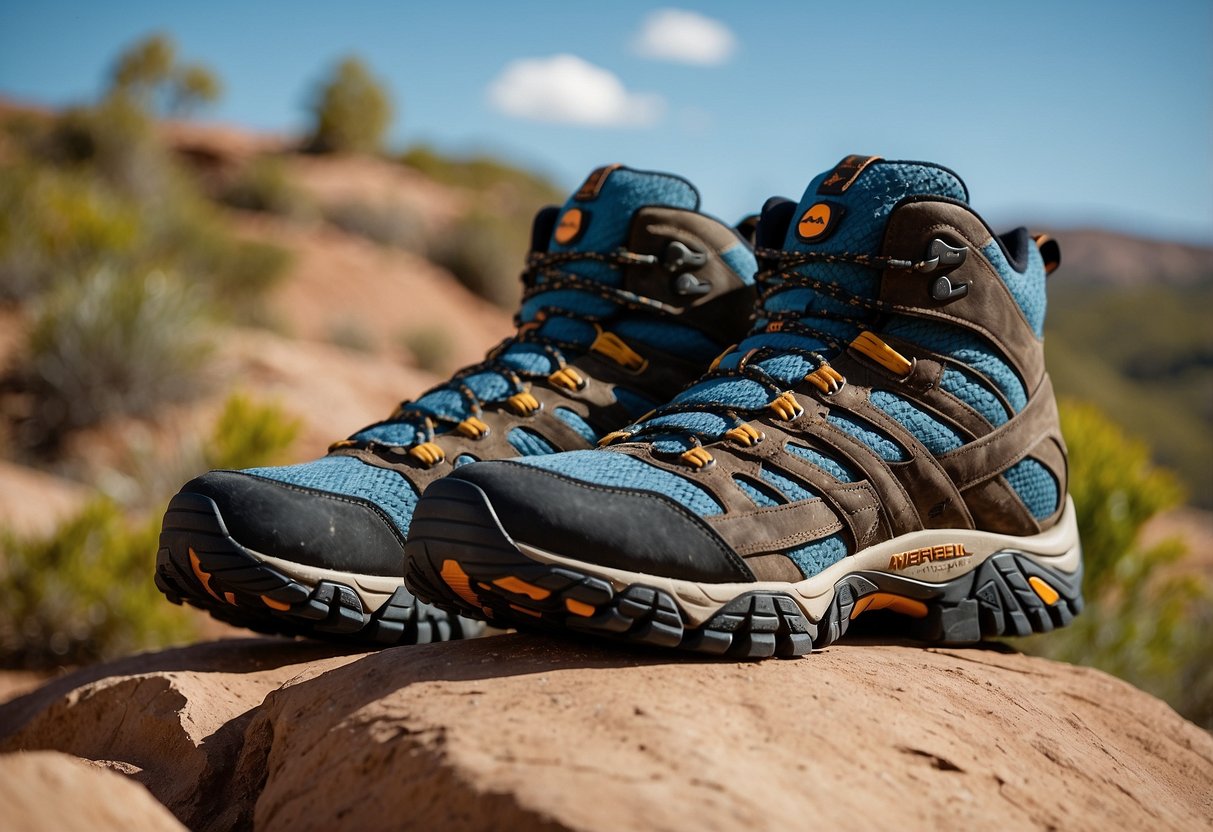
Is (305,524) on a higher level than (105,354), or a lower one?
higher

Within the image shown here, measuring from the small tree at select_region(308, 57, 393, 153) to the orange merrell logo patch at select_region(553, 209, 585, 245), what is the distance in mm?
30340

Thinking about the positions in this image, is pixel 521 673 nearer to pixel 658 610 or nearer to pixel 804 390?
pixel 658 610

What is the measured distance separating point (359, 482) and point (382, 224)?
2243 centimetres

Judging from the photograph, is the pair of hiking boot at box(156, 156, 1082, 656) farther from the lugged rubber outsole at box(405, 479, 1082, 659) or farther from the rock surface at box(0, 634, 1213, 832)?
the rock surface at box(0, 634, 1213, 832)

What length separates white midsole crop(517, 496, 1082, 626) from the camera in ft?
5.64

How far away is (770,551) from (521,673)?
0.49m

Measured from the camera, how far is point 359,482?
2.20 m

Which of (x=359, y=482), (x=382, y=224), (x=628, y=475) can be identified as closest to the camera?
(x=628, y=475)

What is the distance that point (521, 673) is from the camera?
1684 millimetres

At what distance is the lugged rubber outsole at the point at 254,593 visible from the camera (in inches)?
78.3

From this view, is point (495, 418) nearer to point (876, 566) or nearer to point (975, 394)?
point (876, 566)

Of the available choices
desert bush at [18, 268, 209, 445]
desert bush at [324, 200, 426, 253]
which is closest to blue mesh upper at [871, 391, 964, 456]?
desert bush at [18, 268, 209, 445]

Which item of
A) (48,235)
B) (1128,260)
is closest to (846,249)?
(48,235)

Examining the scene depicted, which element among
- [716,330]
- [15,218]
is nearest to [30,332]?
[15,218]
